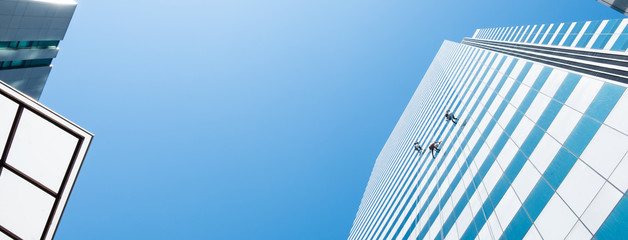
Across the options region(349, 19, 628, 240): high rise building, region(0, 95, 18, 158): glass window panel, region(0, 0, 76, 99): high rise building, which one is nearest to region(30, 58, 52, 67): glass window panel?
region(0, 0, 76, 99): high rise building

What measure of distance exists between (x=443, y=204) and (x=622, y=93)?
14.2 m

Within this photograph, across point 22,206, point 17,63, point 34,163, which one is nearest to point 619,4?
point 34,163

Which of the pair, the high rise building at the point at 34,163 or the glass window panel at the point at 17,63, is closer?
the high rise building at the point at 34,163

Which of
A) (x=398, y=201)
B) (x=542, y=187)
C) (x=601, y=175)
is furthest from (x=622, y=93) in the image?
(x=398, y=201)

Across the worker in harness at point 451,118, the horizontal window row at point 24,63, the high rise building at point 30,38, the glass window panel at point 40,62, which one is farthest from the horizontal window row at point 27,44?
the worker in harness at point 451,118

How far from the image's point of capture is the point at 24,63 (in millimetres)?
36875

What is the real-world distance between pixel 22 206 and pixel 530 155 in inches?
719

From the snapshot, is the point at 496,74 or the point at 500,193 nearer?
the point at 500,193

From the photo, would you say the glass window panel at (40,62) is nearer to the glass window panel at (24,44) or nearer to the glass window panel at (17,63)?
the glass window panel at (17,63)

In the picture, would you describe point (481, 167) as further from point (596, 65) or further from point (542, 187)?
point (596, 65)

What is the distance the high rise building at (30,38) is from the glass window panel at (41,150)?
98.8 feet

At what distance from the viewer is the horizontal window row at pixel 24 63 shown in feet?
110

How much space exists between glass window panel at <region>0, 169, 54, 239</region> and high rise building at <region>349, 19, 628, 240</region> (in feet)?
43.0

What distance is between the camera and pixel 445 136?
34125 mm
